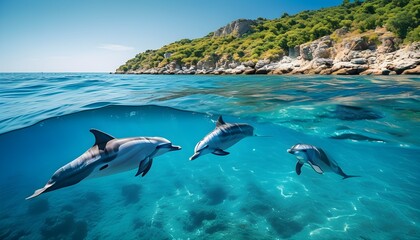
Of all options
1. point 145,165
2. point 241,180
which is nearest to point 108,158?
point 145,165

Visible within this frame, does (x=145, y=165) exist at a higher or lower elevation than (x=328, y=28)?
lower

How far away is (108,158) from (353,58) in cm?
4091

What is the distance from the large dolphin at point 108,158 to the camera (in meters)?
3.18

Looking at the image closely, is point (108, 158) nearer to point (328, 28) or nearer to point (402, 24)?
point (402, 24)

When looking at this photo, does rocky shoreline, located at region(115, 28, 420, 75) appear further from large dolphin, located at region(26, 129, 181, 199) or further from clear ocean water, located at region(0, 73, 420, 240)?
large dolphin, located at region(26, 129, 181, 199)

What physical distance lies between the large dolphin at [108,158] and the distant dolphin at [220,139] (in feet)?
1.85

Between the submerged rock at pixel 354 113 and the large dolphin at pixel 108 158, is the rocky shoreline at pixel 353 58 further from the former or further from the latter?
the large dolphin at pixel 108 158

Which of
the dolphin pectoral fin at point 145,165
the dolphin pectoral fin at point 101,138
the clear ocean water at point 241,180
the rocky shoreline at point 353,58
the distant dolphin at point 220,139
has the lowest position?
the clear ocean water at point 241,180

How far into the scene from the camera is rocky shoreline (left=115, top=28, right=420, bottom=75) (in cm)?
2656

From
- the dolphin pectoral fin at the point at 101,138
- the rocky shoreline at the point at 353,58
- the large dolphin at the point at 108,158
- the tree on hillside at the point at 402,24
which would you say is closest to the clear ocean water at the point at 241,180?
the large dolphin at the point at 108,158

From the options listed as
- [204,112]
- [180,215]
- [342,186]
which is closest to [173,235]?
[180,215]

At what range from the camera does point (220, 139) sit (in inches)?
158

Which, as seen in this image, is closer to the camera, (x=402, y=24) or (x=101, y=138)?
(x=101, y=138)

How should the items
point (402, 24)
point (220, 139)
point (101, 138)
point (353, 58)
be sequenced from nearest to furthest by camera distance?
point (101, 138) < point (220, 139) < point (402, 24) < point (353, 58)
